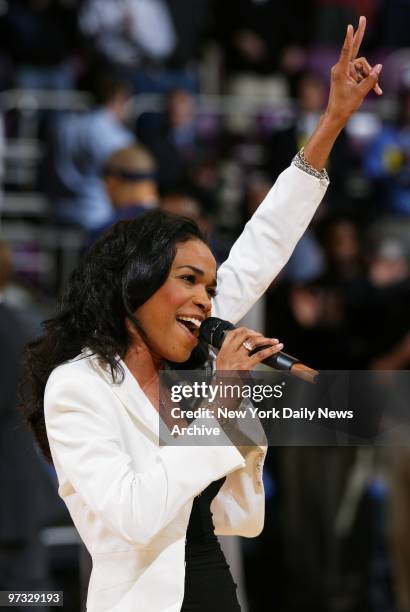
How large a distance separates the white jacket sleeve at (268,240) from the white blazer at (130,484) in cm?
33

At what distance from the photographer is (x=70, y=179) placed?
646 cm

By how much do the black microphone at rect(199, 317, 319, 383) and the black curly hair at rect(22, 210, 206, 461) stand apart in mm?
135

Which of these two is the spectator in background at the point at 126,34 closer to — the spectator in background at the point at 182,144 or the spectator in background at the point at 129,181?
the spectator in background at the point at 182,144

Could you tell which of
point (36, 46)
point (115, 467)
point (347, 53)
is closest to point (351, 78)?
point (347, 53)

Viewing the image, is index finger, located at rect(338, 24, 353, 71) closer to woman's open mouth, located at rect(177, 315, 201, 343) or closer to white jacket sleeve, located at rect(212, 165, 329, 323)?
white jacket sleeve, located at rect(212, 165, 329, 323)

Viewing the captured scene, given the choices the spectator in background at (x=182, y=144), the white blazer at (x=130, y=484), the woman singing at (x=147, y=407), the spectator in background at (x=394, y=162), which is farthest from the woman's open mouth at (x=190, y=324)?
the spectator in background at (x=394, y=162)

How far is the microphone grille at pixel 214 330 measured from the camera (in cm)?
191

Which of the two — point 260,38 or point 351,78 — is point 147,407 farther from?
point 260,38

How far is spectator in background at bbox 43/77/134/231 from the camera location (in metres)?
6.46

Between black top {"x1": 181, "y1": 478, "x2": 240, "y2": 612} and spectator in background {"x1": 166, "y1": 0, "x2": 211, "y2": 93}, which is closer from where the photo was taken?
black top {"x1": 181, "y1": 478, "x2": 240, "y2": 612}

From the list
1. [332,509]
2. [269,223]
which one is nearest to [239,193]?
[332,509]

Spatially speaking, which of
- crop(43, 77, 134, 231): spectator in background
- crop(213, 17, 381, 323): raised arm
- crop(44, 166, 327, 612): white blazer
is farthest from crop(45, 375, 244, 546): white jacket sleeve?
crop(43, 77, 134, 231): spectator in background

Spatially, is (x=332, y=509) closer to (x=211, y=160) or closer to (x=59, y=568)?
(x=59, y=568)

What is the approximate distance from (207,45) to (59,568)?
457 centimetres
